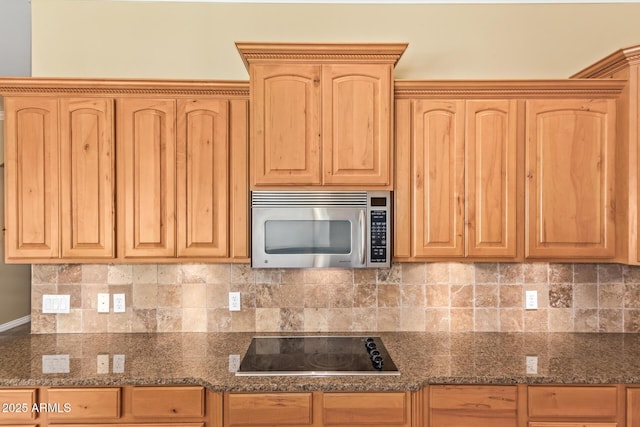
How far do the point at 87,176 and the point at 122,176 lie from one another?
19 centimetres

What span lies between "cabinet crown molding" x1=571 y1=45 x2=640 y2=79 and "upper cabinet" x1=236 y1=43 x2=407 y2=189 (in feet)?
3.73

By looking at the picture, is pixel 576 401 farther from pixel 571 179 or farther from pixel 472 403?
pixel 571 179

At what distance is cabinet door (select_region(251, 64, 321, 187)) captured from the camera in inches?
83.7

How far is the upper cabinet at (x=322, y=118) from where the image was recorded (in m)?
2.13

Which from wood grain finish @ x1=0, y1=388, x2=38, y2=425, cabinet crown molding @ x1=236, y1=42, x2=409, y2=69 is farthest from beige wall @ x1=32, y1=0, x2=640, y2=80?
wood grain finish @ x1=0, y1=388, x2=38, y2=425

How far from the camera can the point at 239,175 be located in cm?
222

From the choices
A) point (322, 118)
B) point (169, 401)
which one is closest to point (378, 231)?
point (322, 118)

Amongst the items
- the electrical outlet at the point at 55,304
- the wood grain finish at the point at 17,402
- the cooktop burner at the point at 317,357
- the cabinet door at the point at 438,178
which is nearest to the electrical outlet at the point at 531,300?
the cabinet door at the point at 438,178

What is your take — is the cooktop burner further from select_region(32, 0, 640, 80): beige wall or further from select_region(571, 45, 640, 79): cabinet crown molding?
select_region(571, 45, 640, 79): cabinet crown molding

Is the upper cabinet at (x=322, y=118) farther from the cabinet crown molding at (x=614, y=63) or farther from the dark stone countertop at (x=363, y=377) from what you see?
the cabinet crown molding at (x=614, y=63)

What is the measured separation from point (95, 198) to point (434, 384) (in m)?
1.96

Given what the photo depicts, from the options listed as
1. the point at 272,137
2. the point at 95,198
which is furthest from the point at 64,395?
the point at 272,137

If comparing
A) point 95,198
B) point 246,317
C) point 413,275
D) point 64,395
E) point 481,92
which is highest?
point 481,92

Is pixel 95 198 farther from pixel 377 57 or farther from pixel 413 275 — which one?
pixel 413 275
